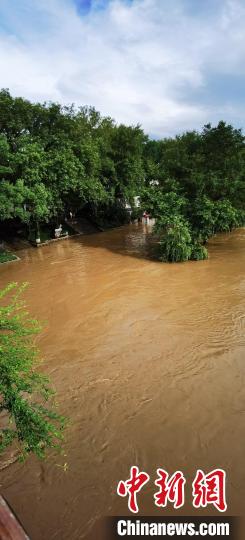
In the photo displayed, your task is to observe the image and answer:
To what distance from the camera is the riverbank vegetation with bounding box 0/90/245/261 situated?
1670 cm

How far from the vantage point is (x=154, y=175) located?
64.2ft

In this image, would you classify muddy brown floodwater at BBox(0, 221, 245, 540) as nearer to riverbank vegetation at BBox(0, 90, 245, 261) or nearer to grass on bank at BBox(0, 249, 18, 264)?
riverbank vegetation at BBox(0, 90, 245, 261)

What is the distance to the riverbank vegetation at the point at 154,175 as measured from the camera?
16.7m

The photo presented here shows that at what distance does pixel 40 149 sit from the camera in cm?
1900

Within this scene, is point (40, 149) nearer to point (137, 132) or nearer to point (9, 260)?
point (9, 260)

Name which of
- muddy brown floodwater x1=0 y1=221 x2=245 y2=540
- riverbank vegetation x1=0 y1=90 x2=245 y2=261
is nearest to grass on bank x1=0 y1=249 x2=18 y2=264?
riverbank vegetation x1=0 y1=90 x2=245 y2=261

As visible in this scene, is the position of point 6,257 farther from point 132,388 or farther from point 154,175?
point 132,388

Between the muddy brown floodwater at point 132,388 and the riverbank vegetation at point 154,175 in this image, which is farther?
the riverbank vegetation at point 154,175

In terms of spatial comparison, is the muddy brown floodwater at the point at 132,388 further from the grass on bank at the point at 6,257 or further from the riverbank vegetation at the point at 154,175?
the grass on bank at the point at 6,257

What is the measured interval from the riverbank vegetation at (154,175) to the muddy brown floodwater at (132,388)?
10.6 ft

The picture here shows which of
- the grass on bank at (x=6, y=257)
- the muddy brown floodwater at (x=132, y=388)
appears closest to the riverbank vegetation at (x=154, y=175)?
the grass on bank at (x=6, y=257)

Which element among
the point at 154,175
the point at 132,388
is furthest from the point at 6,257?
the point at 132,388

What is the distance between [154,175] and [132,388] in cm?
1503

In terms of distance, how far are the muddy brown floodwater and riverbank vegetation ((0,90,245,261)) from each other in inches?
128
